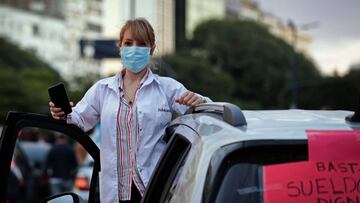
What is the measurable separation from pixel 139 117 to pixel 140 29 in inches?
19.7

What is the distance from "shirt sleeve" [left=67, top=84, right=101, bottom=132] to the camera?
14.6 feet

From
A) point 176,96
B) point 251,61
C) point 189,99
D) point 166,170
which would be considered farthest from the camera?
point 251,61

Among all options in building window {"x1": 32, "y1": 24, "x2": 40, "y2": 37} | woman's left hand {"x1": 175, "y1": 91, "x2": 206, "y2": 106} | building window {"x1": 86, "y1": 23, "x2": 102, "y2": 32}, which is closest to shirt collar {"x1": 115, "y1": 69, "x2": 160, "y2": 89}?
woman's left hand {"x1": 175, "y1": 91, "x2": 206, "y2": 106}

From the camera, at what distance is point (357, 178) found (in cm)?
302

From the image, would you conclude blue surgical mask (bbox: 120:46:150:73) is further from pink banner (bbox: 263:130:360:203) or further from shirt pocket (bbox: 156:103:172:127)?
pink banner (bbox: 263:130:360:203)

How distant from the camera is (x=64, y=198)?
4.55 meters

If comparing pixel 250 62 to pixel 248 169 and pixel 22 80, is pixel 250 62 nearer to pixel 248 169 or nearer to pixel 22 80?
pixel 22 80

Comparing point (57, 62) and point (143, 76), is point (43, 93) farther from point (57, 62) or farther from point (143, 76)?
point (143, 76)

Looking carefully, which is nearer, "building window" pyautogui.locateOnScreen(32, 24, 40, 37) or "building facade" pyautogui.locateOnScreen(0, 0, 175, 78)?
"building facade" pyautogui.locateOnScreen(0, 0, 175, 78)

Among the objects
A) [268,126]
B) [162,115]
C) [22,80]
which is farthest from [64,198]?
[22,80]

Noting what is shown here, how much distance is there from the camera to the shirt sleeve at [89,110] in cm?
446

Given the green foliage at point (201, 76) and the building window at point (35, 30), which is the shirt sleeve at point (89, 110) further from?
the building window at point (35, 30)

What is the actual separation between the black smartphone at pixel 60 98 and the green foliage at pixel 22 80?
77.2 meters

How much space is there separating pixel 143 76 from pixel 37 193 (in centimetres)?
1090
